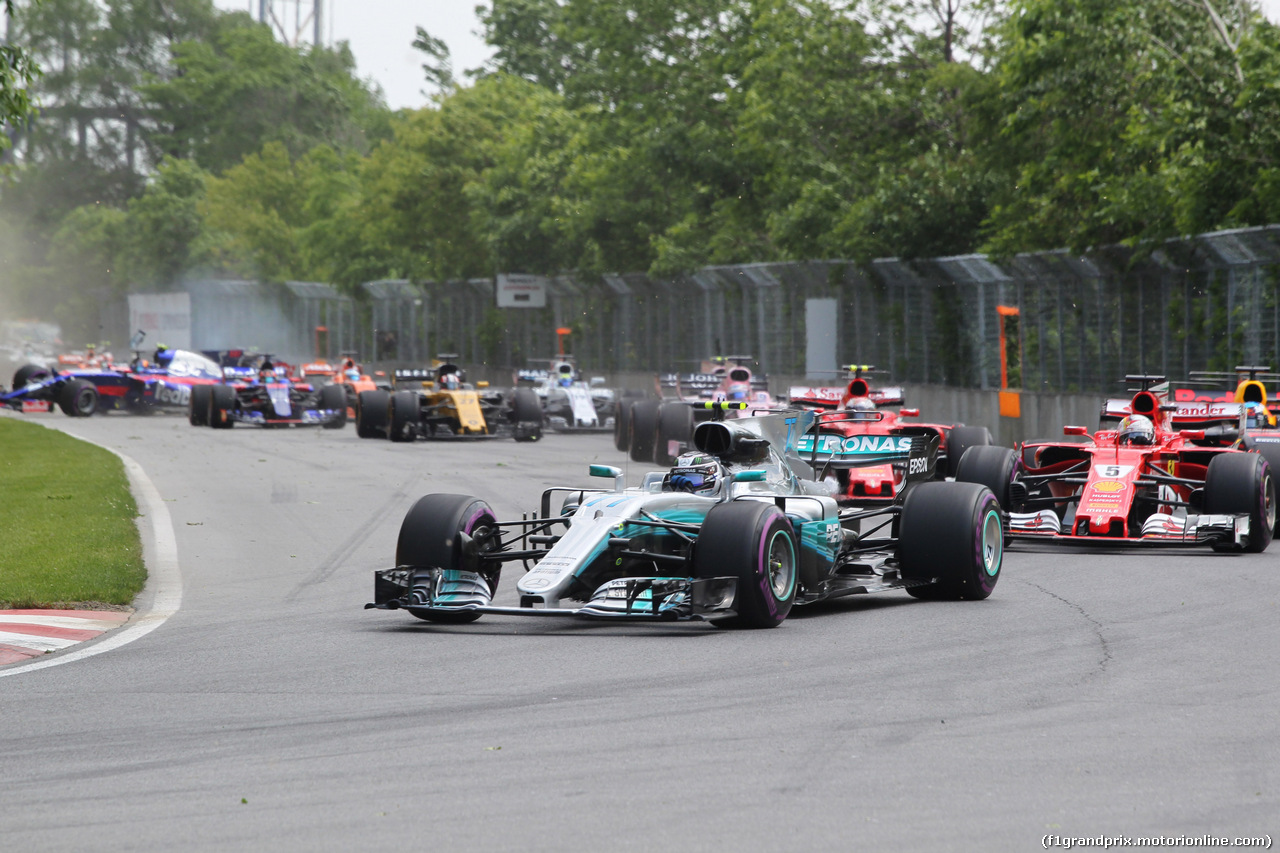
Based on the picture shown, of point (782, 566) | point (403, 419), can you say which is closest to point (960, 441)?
point (782, 566)

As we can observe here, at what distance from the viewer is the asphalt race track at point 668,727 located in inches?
213

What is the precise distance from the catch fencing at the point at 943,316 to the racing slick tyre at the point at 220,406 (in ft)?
41.0

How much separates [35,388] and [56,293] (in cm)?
6726

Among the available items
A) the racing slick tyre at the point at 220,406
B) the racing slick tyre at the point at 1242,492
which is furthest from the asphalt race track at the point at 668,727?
the racing slick tyre at the point at 220,406

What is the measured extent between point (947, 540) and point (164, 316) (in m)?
81.4

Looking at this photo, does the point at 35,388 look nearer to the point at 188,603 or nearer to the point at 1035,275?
the point at 1035,275

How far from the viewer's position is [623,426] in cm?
2580

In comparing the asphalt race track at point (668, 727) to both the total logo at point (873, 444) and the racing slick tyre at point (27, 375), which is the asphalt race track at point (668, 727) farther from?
the racing slick tyre at point (27, 375)

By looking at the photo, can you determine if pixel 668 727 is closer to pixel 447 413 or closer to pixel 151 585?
pixel 151 585

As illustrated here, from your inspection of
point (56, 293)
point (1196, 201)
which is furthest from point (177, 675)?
point (56, 293)

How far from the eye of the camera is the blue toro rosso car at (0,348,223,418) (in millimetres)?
37344

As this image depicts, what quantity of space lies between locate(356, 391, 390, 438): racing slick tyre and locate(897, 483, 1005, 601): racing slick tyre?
67.2 ft

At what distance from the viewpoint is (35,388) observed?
1505 inches

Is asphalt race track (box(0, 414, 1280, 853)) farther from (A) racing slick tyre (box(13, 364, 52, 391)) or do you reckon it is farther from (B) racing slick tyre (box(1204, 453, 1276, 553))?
(A) racing slick tyre (box(13, 364, 52, 391))
